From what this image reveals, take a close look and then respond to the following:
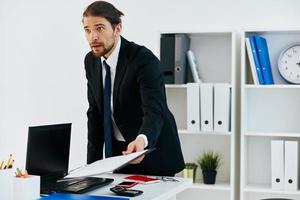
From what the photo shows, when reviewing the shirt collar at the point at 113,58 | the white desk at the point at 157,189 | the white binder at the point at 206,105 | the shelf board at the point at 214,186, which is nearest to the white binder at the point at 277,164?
the shelf board at the point at 214,186

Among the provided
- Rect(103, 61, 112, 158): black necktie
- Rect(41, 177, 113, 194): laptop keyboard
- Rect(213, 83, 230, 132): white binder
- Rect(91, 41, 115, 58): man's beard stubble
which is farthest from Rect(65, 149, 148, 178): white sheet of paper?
Rect(213, 83, 230, 132): white binder

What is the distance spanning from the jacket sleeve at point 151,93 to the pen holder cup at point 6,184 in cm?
75

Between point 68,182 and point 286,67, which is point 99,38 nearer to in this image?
point 68,182

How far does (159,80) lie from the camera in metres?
2.73

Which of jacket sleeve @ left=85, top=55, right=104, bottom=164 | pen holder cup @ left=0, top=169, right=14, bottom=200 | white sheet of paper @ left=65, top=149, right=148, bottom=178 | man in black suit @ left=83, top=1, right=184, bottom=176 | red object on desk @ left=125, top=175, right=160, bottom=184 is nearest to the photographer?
pen holder cup @ left=0, top=169, right=14, bottom=200

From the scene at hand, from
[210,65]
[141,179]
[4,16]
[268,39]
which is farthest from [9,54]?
[141,179]

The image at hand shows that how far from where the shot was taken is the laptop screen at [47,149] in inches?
92.4

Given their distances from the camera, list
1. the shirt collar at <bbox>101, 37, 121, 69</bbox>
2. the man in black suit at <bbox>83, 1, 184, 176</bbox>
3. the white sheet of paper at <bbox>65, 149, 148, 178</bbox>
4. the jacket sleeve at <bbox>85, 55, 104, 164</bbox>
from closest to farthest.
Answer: the white sheet of paper at <bbox>65, 149, 148, 178</bbox> → the man in black suit at <bbox>83, 1, 184, 176</bbox> → the shirt collar at <bbox>101, 37, 121, 69</bbox> → the jacket sleeve at <bbox>85, 55, 104, 164</bbox>

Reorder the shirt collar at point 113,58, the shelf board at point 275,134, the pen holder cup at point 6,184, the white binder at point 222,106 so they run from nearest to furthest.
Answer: the pen holder cup at point 6,184, the shirt collar at point 113,58, the shelf board at point 275,134, the white binder at point 222,106

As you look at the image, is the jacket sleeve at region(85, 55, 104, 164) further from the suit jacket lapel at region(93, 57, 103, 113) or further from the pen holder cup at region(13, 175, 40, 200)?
the pen holder cup at region(13, 175, 40, 200)

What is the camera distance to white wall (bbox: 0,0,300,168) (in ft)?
13.9

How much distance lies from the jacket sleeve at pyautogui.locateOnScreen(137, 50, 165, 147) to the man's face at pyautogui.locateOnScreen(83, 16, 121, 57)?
7.6 inches

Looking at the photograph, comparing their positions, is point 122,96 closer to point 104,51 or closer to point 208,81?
point 104,51

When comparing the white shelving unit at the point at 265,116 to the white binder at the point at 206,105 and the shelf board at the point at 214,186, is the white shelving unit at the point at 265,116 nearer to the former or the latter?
the shelf board at the point at 214,186
